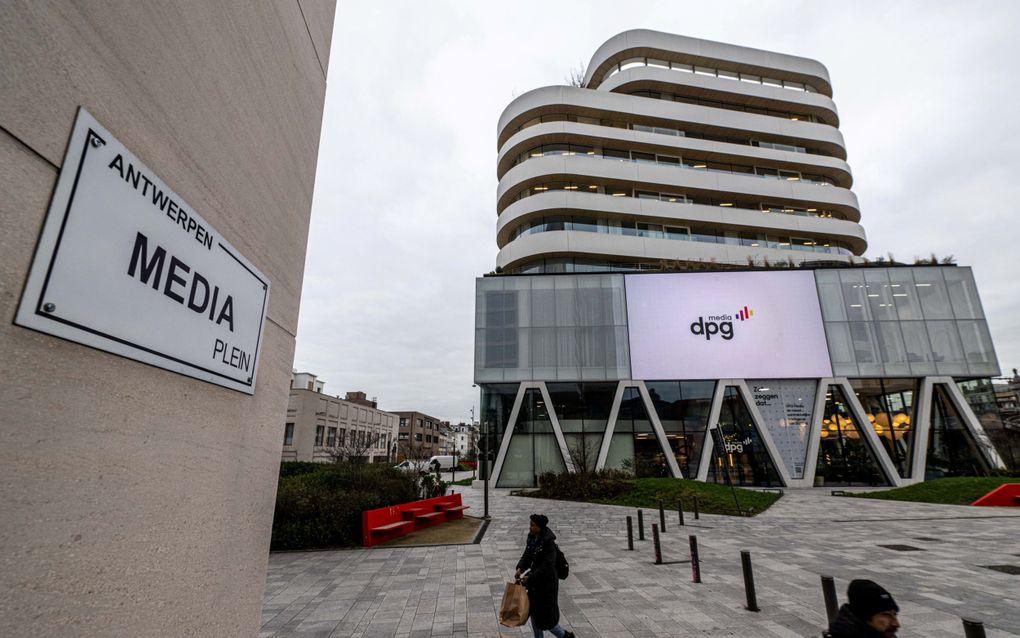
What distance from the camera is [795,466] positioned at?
26156 mm

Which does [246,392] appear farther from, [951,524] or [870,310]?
[870,310]

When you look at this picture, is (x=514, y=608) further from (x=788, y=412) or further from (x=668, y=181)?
(x=668, y=181)

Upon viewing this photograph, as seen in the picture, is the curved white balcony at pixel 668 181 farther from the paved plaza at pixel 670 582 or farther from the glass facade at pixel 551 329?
the paved plaza at pixel 670 582

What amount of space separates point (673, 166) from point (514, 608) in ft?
125

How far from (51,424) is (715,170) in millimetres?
44179

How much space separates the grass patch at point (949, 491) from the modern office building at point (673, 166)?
751 inches

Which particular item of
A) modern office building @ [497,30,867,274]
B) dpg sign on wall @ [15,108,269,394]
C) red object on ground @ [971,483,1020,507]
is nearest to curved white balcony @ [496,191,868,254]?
modern office building @ [497,30,867,274]

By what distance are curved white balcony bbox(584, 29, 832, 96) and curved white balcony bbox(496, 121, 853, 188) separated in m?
8.79

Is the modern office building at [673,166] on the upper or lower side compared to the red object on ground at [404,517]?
upper

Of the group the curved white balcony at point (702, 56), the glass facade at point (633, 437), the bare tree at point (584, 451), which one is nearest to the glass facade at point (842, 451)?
the glass facade at point (633, 437)

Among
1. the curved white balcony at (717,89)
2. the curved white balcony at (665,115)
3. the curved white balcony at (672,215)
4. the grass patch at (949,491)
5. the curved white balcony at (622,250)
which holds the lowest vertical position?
the grass patch at (949,491)

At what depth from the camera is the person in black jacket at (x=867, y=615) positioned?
3.02 m

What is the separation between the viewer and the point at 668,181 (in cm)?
3594

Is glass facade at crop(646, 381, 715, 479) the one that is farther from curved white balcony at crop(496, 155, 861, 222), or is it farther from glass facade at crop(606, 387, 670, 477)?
curved white balcony at crop(496, 155, 861, 222)
